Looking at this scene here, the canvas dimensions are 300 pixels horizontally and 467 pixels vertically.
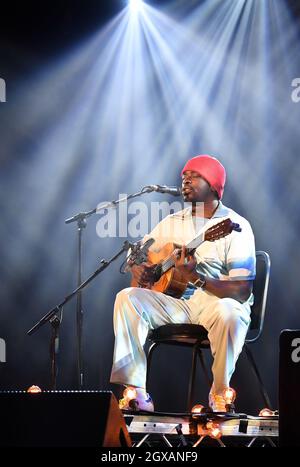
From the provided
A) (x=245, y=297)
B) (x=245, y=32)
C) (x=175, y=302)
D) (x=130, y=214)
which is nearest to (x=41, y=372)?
(x=130, y=214)

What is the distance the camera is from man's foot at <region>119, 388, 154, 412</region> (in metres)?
4.02

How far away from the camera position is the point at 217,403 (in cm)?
403

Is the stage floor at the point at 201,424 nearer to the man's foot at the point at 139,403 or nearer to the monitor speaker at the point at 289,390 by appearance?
the man's foot at the point at 139,403

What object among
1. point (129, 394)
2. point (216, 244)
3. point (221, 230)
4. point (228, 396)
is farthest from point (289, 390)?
point (216, 244)

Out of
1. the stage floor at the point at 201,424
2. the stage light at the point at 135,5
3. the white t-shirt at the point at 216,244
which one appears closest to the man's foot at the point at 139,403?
the stage floor at the point at 201,424

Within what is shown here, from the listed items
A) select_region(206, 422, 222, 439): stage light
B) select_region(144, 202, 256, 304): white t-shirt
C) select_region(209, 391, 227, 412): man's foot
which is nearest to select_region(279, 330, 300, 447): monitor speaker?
select_region(206, 422, 222, 439): stage light

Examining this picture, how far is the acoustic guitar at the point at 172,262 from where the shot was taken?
14.0 feet

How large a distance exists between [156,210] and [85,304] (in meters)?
0.93

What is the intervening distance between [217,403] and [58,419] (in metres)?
1.94

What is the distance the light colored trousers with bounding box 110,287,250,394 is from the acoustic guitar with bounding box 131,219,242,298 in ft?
0.27

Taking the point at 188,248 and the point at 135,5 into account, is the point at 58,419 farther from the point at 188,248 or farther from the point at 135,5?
the point at 135,5

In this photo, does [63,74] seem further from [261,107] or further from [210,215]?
[210,215]

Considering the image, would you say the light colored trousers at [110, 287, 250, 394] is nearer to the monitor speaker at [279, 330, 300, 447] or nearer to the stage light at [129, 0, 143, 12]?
the monitor speaker at [279, 330, 300, 447]

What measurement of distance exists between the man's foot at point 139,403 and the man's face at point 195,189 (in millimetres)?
1264
